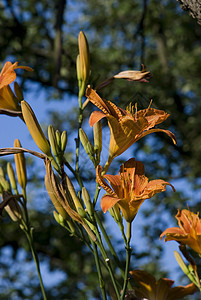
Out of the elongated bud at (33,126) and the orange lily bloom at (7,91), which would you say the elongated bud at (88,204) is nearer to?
the elongated bud at (33,126)

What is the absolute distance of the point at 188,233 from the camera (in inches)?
29.2

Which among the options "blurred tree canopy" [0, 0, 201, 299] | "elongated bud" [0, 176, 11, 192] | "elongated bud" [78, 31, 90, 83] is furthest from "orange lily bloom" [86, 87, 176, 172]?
"blurred tree canopy" [0, 0, 201, 299]

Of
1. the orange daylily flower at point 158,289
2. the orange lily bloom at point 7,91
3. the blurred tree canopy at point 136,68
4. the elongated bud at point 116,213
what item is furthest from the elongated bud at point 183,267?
the blurred tree canopy at point 136,68

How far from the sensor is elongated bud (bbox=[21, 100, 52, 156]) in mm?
684

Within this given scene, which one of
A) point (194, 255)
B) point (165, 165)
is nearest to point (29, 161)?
point (165, 165)

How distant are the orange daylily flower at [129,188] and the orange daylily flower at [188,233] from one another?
89mm

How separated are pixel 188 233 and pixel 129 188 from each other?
6.0 inches

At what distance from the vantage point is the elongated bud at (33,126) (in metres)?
0.68

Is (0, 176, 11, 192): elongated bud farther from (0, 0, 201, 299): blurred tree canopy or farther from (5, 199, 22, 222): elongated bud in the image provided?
(0, 0, 201, 299): blurred tree canopy

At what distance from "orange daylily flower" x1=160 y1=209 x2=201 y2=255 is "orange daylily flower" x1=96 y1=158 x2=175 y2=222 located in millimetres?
89

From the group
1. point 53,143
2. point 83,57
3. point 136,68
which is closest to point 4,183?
point 53,143

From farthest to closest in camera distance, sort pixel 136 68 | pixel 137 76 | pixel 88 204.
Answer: pixel 136 68
pixel 137 76
pixel 88 204

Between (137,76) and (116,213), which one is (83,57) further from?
(116,213)

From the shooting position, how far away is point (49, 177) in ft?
2.13
